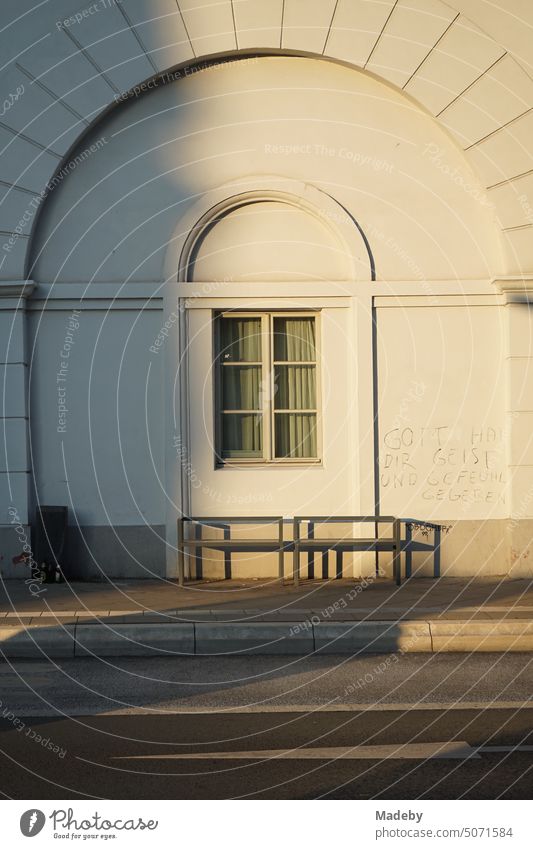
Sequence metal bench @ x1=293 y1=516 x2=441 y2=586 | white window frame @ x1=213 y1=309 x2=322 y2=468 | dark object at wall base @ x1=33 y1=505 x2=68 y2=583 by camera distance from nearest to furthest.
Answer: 1. metal bench @ x1=293 y1=516 x2=441 y2=586
2. dark object at wall base @ x1=33 y1=505 x2=68 y2=583
3. white window frame @ x1=213 y1=309 x2=322 y2=468

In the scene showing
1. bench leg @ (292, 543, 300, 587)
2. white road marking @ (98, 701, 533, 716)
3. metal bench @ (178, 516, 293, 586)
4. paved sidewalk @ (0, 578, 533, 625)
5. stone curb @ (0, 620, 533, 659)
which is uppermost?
metal bench @ (178, 516, 293, 586)

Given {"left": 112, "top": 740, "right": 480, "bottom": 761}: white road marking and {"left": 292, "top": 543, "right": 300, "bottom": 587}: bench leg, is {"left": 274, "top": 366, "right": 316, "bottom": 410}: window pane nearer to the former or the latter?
{"left": 292, "top": 543, "right": 300, "bottom": 587}: bench leg

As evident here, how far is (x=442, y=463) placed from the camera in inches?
528

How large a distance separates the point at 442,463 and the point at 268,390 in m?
2.26

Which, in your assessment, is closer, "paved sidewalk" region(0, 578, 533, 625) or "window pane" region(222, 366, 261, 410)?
"paved sidewalk" region(0, 578, 533, 625)

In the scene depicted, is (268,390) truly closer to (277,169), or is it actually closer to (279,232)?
(279,232)

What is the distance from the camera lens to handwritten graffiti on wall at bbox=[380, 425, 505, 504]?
527 inches

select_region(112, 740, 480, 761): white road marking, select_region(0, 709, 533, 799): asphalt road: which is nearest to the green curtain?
select_region(0, 709, 533, 799): asphalt road

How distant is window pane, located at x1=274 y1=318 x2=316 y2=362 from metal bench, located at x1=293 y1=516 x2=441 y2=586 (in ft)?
6.61

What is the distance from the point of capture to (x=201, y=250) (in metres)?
13.6

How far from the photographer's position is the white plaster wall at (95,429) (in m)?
13.4

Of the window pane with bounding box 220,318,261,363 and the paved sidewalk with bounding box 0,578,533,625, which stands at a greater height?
the window pane with bounding box 220,318,261,363

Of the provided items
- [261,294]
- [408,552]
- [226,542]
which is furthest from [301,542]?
[261,294]

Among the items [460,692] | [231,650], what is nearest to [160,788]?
[460,692]
